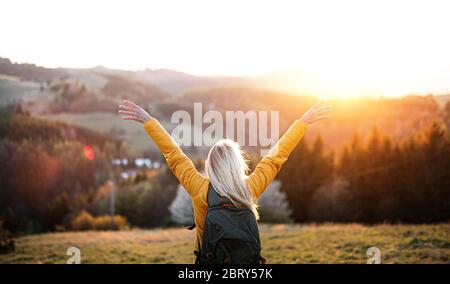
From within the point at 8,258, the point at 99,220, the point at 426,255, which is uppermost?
the point at 426,255

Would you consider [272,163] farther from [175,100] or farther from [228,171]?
[175,100]

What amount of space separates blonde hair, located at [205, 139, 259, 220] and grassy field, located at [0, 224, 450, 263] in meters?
6.21

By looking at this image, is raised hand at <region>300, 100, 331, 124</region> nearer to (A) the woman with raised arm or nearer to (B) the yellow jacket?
(B) the yellow jacket

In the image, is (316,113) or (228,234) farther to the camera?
(316,113)

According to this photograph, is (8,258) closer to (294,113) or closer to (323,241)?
(323,241)

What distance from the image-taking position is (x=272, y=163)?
3.29 m

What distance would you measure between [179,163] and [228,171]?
38 centimetres

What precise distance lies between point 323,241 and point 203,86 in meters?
12.6

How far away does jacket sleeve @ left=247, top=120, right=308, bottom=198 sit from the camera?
3.17 metres

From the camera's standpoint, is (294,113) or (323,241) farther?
(294,113)

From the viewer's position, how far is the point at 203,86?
72.7ft

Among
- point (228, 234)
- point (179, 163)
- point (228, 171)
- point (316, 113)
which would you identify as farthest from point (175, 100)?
point (228, 171)
